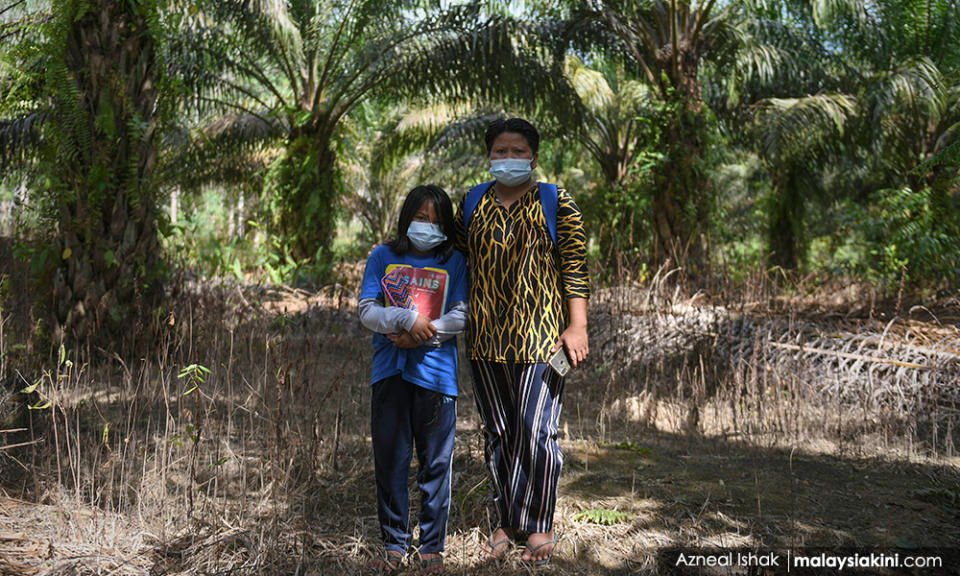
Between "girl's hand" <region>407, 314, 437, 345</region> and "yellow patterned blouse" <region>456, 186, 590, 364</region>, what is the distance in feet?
0.99

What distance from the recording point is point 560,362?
2445mm

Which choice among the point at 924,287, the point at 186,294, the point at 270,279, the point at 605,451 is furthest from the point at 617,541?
the point at 270,279

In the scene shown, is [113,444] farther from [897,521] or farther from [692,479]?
[897,521]

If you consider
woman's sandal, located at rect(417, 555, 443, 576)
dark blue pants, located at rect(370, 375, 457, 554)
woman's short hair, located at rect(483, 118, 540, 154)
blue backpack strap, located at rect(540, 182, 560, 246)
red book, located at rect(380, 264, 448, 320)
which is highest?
woman's short hair, located at rect(483, 118, 540, 154)

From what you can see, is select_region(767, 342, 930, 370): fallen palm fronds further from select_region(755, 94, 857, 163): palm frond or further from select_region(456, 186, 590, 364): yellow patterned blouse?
select_region(755, 94, 857, 163): palm frond

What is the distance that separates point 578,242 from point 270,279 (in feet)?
23.7

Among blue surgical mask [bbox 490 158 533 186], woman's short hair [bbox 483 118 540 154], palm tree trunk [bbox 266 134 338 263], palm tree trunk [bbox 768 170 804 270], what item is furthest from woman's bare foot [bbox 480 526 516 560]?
palm tree trunk [bbox 768 170 804 270]

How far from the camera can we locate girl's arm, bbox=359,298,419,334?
226 cm

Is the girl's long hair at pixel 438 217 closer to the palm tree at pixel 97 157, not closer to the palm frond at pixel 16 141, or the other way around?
the palm tree at pixel 97 157

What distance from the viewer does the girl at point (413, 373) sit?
231 cm

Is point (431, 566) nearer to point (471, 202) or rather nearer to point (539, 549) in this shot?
point (539, 549)

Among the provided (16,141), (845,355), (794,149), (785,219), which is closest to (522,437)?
(845,355)

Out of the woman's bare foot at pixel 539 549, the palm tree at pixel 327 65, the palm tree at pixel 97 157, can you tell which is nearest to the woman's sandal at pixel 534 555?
the woman's bare foot at pixel 539 549

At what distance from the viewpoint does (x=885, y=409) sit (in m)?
4.39
